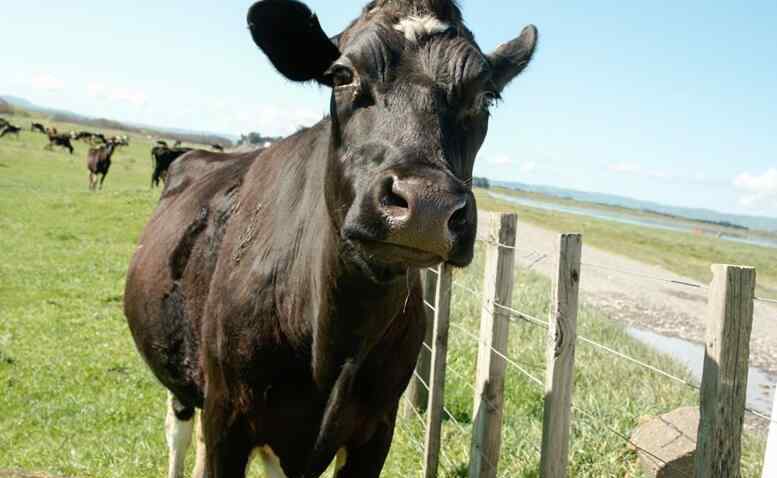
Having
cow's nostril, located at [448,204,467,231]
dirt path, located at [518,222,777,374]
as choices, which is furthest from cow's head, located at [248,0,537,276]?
dirt path, located at [518,222,777,374]

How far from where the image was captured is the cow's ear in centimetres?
367

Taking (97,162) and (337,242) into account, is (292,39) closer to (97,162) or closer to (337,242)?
(337,242)

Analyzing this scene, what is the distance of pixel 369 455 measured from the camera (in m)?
3.71

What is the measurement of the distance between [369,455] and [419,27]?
2148 mm

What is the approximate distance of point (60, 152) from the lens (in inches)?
1861

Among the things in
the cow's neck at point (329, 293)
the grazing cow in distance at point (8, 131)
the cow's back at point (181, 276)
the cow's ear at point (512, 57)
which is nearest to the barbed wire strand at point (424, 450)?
the cow's back at point (181, 276)

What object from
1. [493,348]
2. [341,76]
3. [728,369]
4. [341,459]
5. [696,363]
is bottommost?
[696,363]

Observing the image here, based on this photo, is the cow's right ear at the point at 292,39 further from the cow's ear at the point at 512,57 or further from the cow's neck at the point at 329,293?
the cow's ear at the point at 512,57

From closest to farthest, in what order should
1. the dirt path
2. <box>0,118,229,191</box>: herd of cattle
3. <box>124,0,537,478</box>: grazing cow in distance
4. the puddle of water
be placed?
1. <box>124,0,537,478</box>: grazing cow in distance
2. the puddle of water
3. the dirt path
4. <box>0,118,229,191</box>: herd of cattle

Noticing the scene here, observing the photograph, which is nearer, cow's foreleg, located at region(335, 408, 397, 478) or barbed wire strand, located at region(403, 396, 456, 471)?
cow's foreleg, located at region(335, 408, 397, 478)

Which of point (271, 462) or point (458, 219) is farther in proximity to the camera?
point (271, 462)

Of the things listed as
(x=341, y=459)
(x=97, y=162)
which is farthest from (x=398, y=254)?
(x=97, y=162)

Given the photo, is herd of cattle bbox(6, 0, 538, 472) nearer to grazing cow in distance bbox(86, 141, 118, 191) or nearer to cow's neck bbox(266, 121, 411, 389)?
cow's neck bbox(266, 121, 411, 389)

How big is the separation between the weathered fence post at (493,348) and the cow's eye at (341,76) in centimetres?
175
